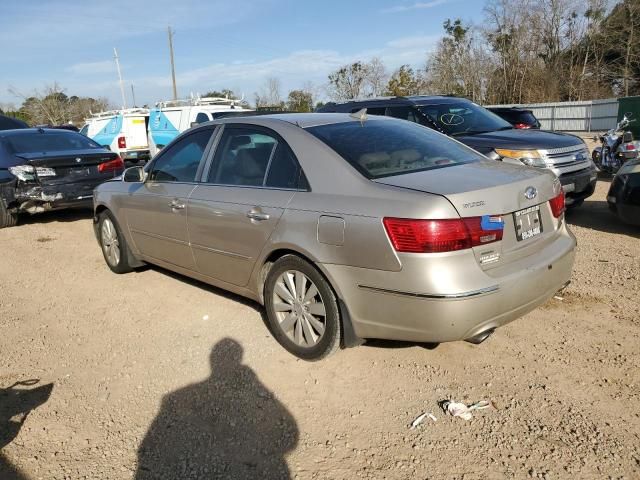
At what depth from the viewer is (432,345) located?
3807 mm

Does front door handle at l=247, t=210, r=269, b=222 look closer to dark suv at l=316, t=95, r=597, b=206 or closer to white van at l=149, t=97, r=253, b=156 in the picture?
dark suv at l=316, t=95, r=597, b=206

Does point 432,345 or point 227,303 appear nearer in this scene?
point 432,345

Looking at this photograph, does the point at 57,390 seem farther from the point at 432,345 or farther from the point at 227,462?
the point at 432,345

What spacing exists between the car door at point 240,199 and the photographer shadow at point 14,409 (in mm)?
1464

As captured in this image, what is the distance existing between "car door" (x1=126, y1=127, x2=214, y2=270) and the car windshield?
4218 mm

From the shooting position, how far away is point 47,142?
9.15 meters

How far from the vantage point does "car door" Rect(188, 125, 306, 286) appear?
3744 mm

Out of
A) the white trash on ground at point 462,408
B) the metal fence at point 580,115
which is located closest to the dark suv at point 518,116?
the white trash on ground at point 462,408

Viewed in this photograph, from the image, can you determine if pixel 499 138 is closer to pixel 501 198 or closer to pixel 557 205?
pixel 557 205

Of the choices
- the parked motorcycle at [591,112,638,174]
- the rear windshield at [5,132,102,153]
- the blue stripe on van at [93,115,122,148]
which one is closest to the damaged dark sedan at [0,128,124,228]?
the rear windshield at [5,132,102,153]

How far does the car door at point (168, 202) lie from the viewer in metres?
4.58

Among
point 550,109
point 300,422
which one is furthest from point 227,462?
point 550,109

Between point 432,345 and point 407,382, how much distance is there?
0.51 metres

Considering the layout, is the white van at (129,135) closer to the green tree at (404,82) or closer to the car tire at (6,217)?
the car tire at (6,217)
